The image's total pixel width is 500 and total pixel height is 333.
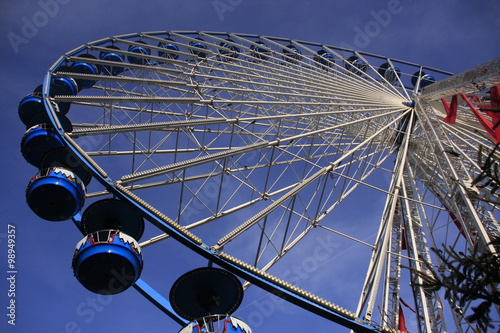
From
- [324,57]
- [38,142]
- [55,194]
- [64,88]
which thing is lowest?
[55,194]

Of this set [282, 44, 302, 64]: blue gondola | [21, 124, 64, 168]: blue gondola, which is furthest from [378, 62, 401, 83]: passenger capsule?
[21, 124, 64, 168]: blue gondola

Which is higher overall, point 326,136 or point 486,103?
point 326,136

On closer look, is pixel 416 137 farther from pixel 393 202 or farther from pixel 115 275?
pixel 115 275

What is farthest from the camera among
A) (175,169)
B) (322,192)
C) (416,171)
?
(416,171)

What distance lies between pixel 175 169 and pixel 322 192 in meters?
4.12

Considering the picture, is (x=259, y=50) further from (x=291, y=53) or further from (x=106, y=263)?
(x=106, y=263)

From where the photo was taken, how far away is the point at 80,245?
363 inches

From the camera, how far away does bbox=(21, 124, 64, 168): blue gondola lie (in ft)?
42.9

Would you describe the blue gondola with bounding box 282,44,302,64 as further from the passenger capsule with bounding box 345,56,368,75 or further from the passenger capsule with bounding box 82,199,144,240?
the passenger capsule with bounding box 82,199,144,240

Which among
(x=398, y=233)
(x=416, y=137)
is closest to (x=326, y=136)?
(x=416, y=137)

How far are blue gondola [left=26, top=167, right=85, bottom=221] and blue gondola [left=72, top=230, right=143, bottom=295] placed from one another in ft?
6.59

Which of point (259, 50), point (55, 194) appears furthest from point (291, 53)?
point (55, 194)

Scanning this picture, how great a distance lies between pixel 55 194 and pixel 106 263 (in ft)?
9.47

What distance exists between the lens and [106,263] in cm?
895
